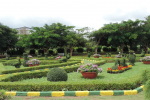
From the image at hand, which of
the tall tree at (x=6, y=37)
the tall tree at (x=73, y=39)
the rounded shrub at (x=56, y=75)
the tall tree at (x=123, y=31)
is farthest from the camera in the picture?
the tall tree at (x=73, y=39)

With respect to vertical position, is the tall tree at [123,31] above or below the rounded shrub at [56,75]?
above

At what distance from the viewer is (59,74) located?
599cm

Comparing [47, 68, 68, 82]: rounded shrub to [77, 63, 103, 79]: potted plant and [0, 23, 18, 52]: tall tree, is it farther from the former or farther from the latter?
[0, 23, 18, 52]: tall tree

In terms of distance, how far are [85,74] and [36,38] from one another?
20.6m

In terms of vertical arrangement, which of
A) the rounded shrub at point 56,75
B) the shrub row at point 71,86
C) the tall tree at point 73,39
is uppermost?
the tall tree at point 73,39

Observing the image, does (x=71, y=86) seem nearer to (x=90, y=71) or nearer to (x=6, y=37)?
(x=90, y=71)

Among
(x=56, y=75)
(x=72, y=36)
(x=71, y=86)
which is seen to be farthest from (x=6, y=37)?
(x=71, y=86)

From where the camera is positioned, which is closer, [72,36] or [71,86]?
[71,86]

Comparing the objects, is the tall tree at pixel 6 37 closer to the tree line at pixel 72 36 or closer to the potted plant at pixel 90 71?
the tree line at pixel 72 36

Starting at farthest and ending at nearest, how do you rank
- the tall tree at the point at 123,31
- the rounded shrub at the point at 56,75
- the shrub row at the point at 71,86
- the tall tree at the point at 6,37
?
the tall tree at the point at 6,37 < the tall tree at the point at 123,31 < the rounded shrub at the point at 56,75 < the shrub row at the point at 71,86

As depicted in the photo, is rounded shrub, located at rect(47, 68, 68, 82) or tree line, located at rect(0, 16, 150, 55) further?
tree line, located at rect(0, 16, 150, 55)

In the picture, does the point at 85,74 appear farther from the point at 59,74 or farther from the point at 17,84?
the point at 17,84

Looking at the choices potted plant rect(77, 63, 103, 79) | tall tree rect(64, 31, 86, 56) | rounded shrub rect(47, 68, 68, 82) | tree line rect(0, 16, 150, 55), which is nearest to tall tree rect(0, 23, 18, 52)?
tree line rect(0, 16, 150, 55)

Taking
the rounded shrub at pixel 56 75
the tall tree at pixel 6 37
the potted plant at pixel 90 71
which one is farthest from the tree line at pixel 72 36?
the rounded shrub at pixel 56 75
